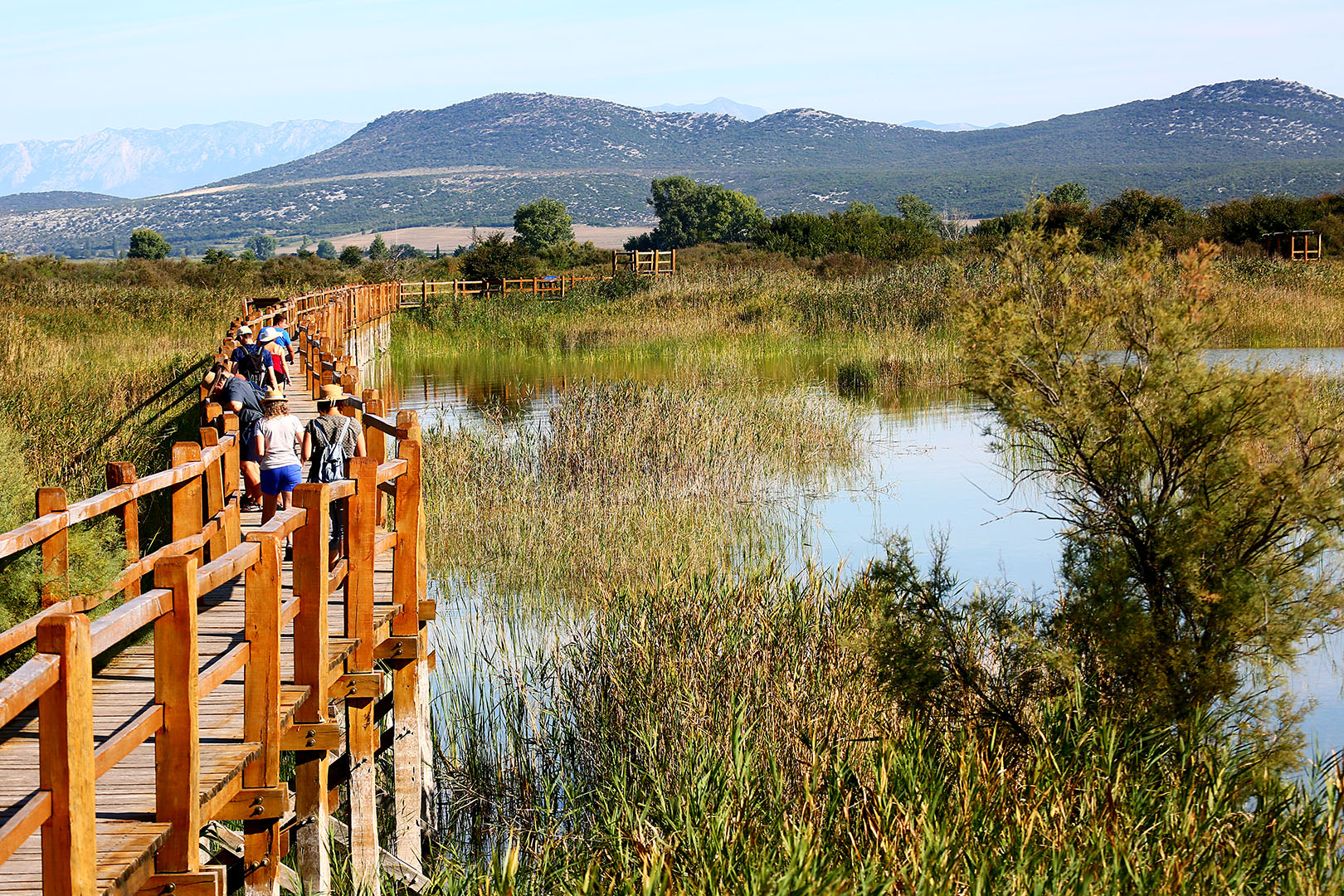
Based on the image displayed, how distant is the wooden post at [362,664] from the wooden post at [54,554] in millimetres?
1248

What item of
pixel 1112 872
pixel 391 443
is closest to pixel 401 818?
pixel 1112 872

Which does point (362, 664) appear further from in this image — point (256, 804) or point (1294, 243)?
point (1294, 243)

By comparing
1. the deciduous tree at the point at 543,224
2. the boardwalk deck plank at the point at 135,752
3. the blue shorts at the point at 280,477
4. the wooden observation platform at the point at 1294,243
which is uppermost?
the deciduous tree at the point at 543,224

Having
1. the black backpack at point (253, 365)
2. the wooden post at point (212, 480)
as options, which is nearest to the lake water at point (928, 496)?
the wooden post at point (212, 480)

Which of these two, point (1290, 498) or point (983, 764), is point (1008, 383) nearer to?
point (1290, 498)

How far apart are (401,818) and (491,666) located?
2.29 metres

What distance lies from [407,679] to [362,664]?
88cm

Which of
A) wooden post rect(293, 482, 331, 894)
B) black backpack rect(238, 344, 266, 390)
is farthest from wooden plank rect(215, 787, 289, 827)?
black backpack rect(238, 344, 266, 390)

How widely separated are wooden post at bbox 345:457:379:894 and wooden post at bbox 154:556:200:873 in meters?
1.79

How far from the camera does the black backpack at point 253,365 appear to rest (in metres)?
13.5

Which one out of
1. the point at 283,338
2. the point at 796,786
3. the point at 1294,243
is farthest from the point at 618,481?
the point at 1294,243

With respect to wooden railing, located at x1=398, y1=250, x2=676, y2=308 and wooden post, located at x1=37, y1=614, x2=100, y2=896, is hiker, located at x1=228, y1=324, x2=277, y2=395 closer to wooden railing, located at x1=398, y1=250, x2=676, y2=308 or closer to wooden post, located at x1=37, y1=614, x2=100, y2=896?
wooden post, located at x1=37, y1=614, x2=100, y2=896

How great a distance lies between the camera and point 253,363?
13.8 m

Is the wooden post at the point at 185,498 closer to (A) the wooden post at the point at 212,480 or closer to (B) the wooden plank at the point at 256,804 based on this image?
(A) the wooden post at the point at 212,480
